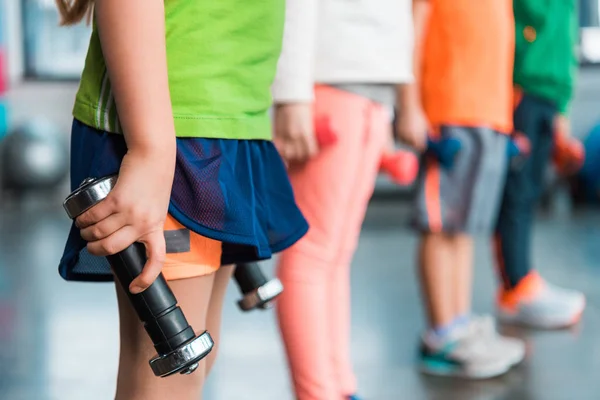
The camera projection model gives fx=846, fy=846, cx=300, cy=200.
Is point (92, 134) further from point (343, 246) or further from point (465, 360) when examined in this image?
point (465, 360)

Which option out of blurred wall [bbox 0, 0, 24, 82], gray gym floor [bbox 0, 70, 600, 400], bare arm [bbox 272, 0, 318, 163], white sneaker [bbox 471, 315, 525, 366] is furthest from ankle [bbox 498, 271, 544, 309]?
blurred wall [bbox 0, 0, 24, 82]

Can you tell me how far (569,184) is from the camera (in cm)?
482

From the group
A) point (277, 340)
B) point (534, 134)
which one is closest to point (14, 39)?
point (277, 340)

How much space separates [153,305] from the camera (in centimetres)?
71

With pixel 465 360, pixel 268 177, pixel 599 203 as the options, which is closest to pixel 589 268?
pixel 465 360

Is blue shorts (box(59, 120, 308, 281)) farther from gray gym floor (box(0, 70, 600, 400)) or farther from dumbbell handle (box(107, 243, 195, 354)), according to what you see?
gray gym floor (box(0, 70, 600, 400))

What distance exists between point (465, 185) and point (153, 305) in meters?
1.23

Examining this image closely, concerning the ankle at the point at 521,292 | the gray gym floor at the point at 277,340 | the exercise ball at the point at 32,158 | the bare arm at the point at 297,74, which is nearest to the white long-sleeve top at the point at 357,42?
the bare arm at the point at 297,74

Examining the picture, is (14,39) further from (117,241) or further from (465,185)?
(117,241)

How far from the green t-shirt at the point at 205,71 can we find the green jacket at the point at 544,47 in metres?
1.44

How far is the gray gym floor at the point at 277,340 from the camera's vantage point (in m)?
1.73

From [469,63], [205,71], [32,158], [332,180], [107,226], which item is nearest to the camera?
[107,226]

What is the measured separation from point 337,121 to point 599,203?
3786 millimetres

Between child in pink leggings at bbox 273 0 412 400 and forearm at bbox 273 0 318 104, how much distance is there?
14 centimetres
